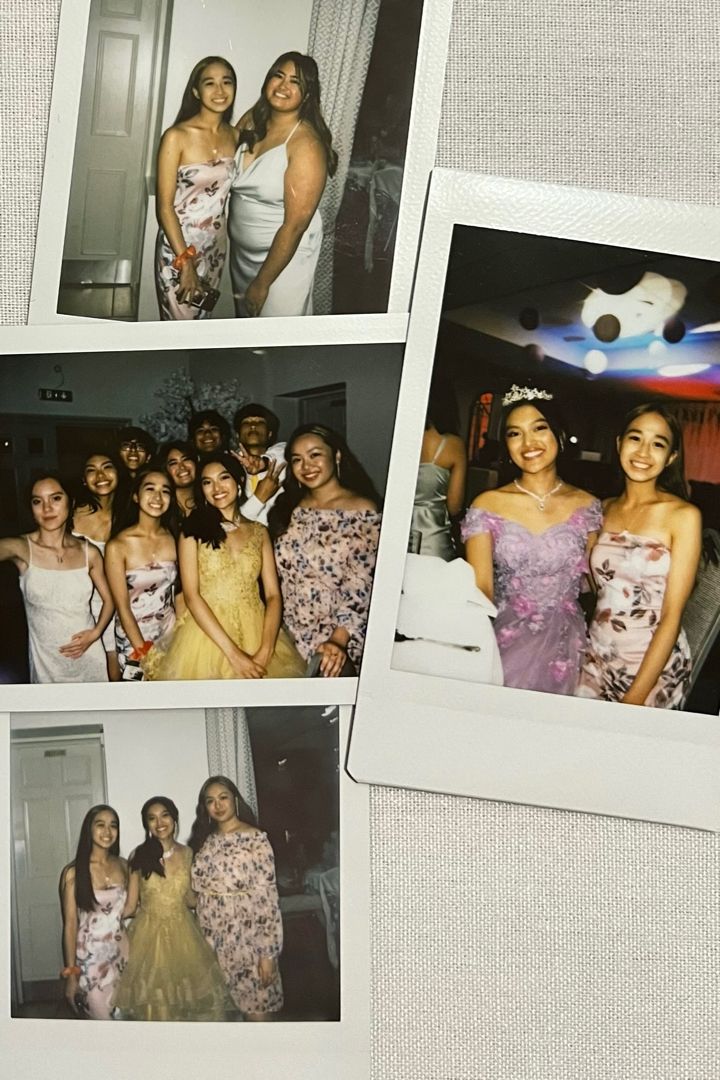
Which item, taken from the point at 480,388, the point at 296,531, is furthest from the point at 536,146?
Answer: the point at 296,531

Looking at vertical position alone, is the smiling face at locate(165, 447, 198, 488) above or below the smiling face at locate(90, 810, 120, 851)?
above

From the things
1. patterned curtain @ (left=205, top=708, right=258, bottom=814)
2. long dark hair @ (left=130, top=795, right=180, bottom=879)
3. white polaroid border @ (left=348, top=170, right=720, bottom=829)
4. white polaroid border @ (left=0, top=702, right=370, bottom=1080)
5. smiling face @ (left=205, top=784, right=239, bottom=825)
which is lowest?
white polaroid border @ (left=0, top=702, right=370, bottom=1080)

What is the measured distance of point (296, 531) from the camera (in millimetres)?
511

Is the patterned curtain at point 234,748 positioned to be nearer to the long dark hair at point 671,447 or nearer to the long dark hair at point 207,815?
the long dark hair at point 207,815

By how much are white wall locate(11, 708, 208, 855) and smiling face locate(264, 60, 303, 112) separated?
0.38 meters

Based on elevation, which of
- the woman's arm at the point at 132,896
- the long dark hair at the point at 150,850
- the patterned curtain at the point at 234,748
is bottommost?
the woman's arm at the point at 132,896

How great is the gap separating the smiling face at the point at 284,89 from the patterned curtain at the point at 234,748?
37 centimetres

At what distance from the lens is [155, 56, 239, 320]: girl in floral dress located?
1.66 feet

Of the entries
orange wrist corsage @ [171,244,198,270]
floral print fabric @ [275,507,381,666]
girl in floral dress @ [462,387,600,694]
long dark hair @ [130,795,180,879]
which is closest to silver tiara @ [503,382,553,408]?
girl in floral dress @ [462,387,600,694]

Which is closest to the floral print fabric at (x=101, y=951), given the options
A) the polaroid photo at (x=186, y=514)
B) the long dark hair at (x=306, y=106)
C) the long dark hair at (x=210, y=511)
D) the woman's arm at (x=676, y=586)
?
the polaroid photo at (x=186, y=514)

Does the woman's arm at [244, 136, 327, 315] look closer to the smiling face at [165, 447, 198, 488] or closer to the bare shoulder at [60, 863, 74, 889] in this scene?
the smiling face at [165, 447, 198, 488]

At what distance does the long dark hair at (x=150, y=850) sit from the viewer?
51 cm

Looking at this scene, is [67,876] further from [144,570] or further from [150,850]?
[144,570]

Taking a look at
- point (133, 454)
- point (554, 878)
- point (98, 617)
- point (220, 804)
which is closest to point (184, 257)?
point (133, 454)
